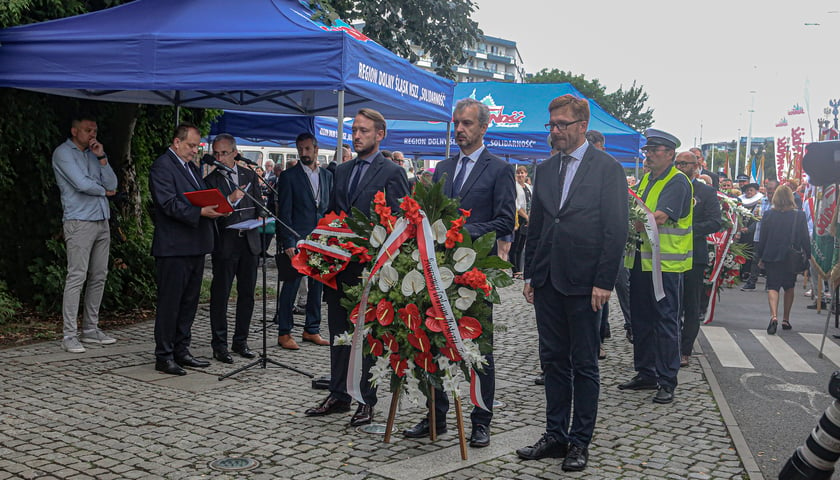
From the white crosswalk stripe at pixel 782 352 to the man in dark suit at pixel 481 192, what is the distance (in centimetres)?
469

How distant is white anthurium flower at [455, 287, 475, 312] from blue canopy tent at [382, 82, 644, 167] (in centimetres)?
1145

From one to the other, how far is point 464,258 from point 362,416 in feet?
5.07

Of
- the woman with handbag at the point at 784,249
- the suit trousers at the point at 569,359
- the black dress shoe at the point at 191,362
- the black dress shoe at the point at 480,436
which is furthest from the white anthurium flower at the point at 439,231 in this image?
the woman with handbag at the point at 784,249

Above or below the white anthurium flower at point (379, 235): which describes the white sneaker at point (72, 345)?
below

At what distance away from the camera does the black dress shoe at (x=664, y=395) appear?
21.8 ft

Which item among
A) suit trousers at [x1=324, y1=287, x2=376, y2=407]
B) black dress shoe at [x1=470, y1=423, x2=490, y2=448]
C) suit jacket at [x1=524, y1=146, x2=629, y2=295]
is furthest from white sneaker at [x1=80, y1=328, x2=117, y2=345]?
suit jacket at [x1=524, y1=146, x2=629, y2=295]

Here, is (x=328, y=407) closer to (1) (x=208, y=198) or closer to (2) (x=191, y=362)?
(2) (x=191, y=362)

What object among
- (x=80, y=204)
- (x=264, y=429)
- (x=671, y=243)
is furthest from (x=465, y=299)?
(x=80, y=204)

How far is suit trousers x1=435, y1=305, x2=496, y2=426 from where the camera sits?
16.9 feet

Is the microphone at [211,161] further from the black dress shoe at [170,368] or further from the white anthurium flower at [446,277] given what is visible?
the white anthurium flower at [446,277]

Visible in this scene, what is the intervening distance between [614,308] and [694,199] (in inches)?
184

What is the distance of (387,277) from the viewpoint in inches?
189

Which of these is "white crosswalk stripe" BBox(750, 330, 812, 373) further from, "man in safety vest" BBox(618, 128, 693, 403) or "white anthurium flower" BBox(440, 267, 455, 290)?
"white anthurium flower" BBox(440, 267, 455, 290)

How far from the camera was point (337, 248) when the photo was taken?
5289 mm
